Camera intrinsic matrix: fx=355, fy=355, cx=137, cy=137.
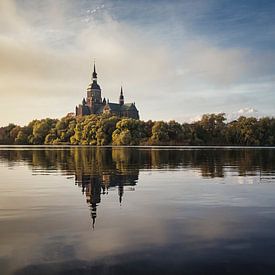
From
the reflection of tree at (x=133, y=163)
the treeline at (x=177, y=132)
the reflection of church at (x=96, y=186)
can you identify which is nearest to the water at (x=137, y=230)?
the reflection of church at (x=96, y=186)

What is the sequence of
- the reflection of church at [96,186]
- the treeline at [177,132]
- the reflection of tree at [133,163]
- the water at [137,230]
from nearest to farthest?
1. the water at [137,230]
2. the reflection of church at [96,186]
3. the reflection of tree at [133,163]
4. the treeline at [177,132]

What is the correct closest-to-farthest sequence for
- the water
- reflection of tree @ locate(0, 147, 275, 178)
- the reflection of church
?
the water → the reflection of church → reflection of tree @ locate(0, 147, 275, 178)

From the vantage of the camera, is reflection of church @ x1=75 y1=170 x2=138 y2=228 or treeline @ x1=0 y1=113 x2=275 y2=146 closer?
reflection of church @ x1=75 y1=170 x2=138 y2=228

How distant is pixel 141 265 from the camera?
374 inches

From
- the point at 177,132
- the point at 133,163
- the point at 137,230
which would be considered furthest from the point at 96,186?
the point at 177,132

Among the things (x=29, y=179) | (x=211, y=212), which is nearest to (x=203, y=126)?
(x=29, y=179)

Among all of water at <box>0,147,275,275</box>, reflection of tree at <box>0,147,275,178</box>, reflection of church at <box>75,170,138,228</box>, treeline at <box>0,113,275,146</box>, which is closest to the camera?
water at <box>0,147,275,275</box>

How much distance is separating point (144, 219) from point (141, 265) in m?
5.47

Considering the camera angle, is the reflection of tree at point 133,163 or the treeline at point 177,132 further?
the treeline at point 177,132

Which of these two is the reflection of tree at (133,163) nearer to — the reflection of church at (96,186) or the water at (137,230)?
the reflection of church at (96,186)

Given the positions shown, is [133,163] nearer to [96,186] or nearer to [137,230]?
[96,186]

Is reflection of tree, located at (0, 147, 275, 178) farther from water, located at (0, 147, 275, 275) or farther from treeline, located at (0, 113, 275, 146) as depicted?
treeline, located at (0, 113, 275, 146)

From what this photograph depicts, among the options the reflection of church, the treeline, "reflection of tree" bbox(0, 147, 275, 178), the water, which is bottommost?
the water

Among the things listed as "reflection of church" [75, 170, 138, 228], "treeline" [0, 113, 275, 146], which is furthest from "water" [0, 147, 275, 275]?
"treeline" [0, 113, 275, 146]
